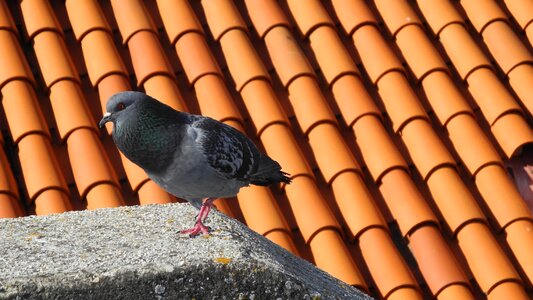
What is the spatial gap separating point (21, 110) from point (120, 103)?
1.46 metres

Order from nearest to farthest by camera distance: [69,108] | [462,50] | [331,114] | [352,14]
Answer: [69,108], [331,114], [462,50], [352,14]

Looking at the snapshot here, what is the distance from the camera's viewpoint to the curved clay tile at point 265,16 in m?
4.62

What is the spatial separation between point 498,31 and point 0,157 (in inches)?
91.3

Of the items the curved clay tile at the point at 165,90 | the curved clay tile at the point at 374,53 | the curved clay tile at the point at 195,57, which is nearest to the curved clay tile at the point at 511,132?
the curved clay tile at the point at 374,53

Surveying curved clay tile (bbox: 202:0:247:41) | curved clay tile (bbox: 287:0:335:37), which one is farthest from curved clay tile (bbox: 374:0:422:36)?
curved clay tile (bbox: 202:0:247:41)

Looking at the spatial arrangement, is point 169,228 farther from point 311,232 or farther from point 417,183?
point 417,183

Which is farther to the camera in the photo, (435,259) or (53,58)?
(53,58)

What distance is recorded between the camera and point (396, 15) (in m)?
4.74

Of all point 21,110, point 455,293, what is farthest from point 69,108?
point 455,293

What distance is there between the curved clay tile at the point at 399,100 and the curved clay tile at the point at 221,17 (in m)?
0.70

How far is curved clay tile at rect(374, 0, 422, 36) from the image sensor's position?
185 inches

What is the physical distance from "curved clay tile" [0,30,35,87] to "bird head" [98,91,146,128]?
1.59 meters

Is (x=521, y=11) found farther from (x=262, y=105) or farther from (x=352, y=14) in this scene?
(x=262, y=105)

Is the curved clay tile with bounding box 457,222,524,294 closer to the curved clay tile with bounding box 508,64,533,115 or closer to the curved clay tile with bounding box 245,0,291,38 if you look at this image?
the curved clay tile with bounding box 508,64,533,115
